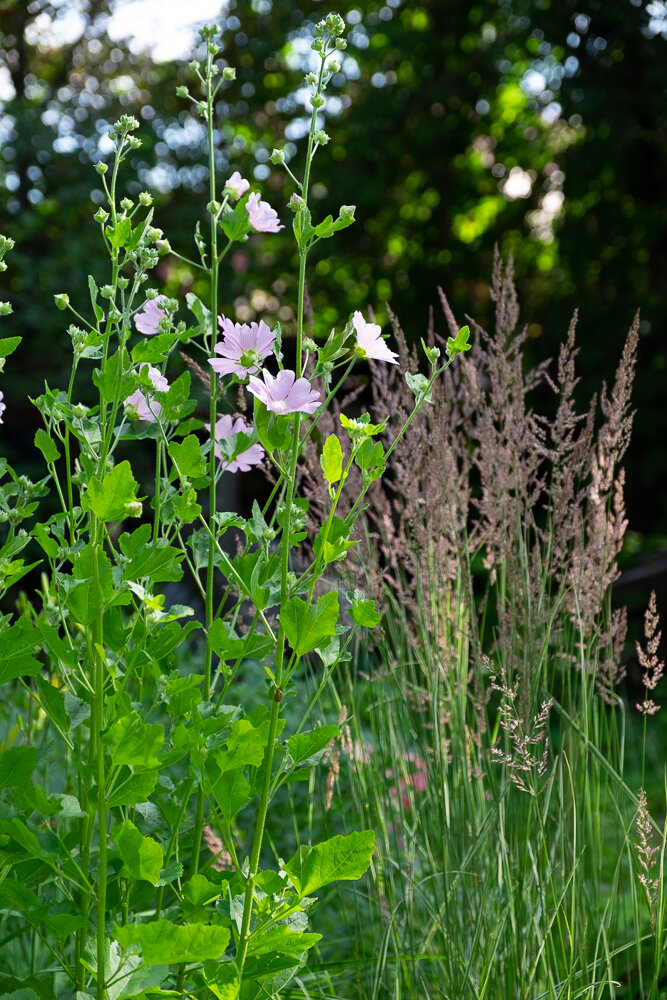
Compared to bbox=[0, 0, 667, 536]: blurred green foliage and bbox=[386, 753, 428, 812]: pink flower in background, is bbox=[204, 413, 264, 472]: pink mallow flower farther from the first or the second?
bbox=[0, 0, 667, 536]: blurred green foliage

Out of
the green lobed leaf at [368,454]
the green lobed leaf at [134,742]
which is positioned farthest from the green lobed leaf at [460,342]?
the green lobed leaf at [134,742]

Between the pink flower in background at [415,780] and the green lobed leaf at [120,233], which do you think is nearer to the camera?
the green lobed leaf at [120,233]

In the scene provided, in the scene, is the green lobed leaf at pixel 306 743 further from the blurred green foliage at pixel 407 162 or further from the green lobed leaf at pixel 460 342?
the blurred green foliage at pixel 407 162

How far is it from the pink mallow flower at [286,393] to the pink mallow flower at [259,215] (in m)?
0.25

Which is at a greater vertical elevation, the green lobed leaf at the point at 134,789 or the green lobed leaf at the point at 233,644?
the green lobed leaf at the point at 233,644

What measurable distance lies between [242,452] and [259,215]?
11.0 inches

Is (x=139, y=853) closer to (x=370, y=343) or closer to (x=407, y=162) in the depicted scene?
(x=370, y=343)

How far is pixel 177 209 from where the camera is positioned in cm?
640

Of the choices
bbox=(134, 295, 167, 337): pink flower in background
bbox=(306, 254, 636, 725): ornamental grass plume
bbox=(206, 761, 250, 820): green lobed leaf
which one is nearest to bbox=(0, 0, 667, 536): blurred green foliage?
bbox=(306, 254, 636, 725): ornamental grass plume

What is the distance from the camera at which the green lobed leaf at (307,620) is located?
37.7 inches

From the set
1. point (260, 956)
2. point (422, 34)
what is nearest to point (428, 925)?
point (260, 956)

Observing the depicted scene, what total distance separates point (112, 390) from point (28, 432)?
6123 millimetres

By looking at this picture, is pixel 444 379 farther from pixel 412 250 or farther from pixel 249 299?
pixel 412 250

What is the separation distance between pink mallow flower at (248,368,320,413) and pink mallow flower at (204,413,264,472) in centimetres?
18
